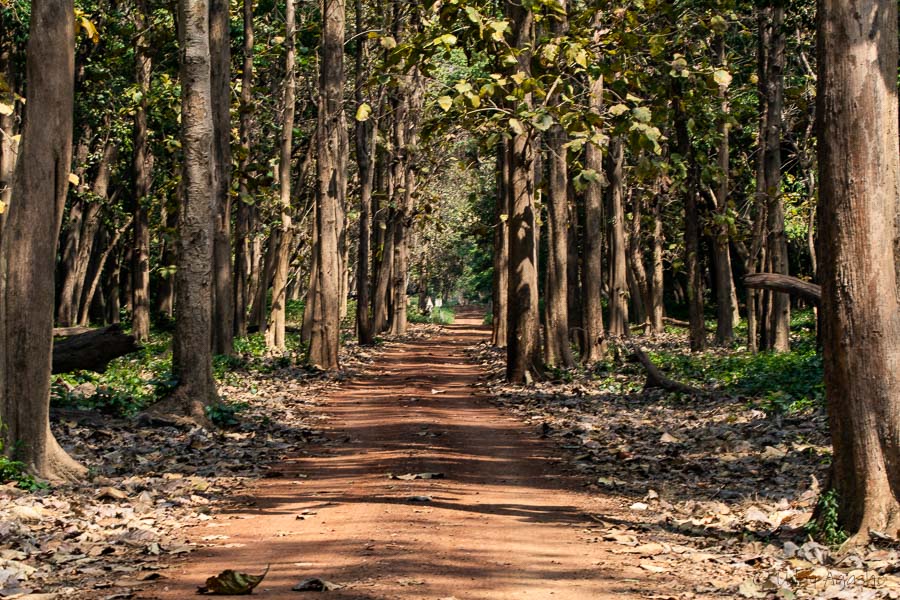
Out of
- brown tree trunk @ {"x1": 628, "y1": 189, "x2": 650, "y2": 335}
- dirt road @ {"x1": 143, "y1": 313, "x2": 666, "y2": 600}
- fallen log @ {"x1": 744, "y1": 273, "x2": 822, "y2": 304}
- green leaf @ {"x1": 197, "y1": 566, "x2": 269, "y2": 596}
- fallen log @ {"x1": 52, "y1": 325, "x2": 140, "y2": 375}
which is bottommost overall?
dirt road @ {"x1": 143, "y1": 313, "x2": 666, "y2": 600}

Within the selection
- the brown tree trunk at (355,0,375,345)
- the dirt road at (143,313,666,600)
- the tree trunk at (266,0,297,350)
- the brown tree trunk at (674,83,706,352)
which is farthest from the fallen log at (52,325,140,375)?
the brown tree trunk at (355,0,375,345)

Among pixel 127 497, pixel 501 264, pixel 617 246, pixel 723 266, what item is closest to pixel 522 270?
pixel 723 266

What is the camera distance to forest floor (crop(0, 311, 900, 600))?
691cm

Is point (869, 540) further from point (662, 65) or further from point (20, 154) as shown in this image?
point (662, 65)

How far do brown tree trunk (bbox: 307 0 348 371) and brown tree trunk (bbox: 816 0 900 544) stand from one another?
18399 millimetres

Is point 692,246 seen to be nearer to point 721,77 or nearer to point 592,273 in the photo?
point 592,273

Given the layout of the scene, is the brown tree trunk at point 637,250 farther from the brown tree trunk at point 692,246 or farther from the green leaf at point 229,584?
the green leaf at point 229,584

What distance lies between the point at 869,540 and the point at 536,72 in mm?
12494

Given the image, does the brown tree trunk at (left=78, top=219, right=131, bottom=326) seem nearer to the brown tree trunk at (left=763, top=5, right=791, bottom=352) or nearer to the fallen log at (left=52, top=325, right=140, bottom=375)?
the brown tree trunk at (left=763, top=5, right=791, bottom=352)

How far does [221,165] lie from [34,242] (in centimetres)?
1463

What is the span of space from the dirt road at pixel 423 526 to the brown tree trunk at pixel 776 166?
40.9ft

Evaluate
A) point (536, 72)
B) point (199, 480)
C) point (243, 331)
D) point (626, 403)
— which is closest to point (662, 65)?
point (536, 72)

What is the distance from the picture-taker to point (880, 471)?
7.54m

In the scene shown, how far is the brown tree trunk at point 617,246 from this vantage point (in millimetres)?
34250
